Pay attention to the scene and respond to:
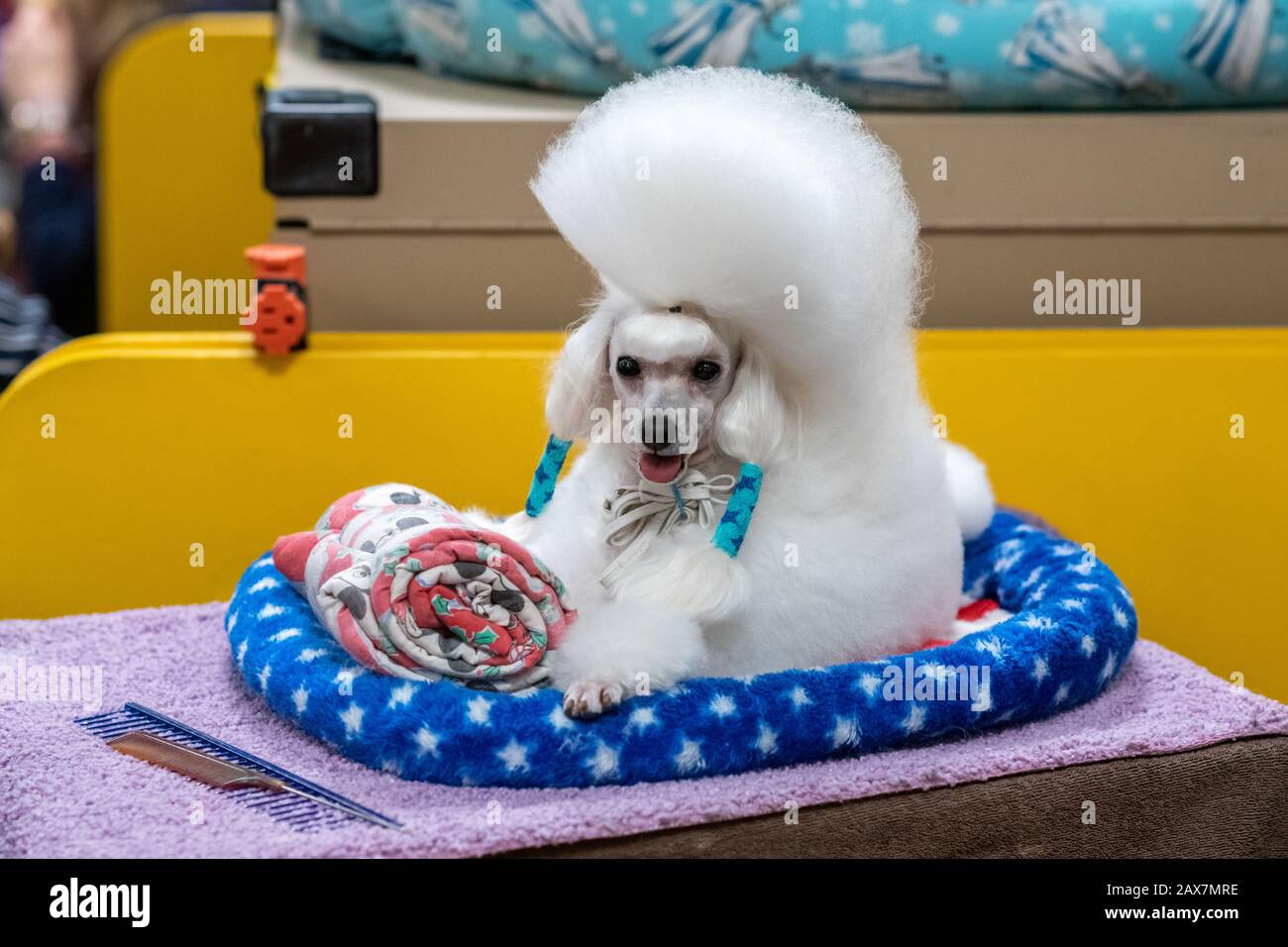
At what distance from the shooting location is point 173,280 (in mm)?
2486

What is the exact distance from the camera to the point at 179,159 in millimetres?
2477

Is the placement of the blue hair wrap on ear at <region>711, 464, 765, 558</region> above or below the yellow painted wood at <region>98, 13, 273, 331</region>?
below

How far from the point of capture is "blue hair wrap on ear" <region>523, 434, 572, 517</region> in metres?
1.42

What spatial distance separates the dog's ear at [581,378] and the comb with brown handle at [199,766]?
38 centimetres

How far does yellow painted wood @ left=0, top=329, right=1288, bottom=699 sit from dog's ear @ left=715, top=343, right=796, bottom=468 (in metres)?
0.52

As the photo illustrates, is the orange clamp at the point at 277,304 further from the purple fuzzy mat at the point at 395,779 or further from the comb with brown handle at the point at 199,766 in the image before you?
the comb with brown handle at the point at 199,766

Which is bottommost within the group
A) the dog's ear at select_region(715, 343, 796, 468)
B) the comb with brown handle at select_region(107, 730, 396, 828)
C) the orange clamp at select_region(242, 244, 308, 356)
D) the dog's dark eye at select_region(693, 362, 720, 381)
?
the comb with brown handle at select_region(107, 730, 396, 828)

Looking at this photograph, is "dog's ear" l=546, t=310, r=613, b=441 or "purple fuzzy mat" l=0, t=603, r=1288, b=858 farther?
"dog's ear" l=546, t=310, r=613, b=441

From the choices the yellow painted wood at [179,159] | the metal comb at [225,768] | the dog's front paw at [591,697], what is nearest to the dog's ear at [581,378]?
the dog's front paw at [591,697]

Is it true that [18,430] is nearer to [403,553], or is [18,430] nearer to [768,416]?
[403,553]

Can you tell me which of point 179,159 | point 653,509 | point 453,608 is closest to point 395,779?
point 453,608

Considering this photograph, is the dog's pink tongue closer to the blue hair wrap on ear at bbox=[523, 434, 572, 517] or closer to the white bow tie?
the white bow tie

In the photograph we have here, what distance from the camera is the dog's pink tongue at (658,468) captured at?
50.9 inches

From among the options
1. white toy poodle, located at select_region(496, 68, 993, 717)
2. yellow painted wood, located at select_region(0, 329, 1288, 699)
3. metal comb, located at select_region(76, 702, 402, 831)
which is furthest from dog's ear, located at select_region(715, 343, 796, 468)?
yellow painted wood, located at select_region(0, 329, 1288, 699)
